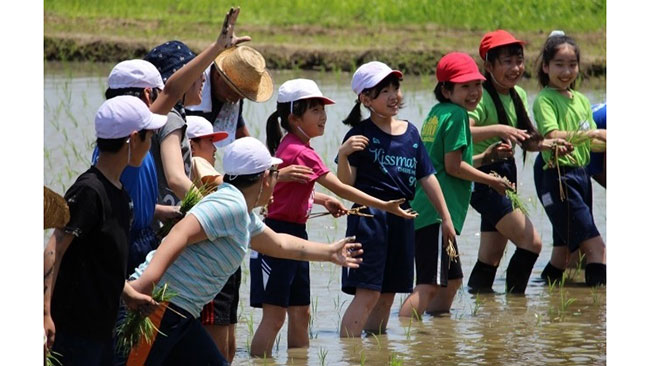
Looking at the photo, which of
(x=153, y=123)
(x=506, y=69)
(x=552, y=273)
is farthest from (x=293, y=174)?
(x=552, y=273)

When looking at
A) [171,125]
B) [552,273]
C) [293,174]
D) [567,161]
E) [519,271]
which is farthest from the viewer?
[552,273]

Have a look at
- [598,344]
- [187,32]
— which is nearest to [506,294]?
[598,344]

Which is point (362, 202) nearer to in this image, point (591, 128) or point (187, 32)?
point (591, 128)

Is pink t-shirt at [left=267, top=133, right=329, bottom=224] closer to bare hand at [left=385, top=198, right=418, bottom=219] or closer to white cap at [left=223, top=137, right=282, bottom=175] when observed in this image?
bare hand at [left=385, top=198, right=418, bottom=219]

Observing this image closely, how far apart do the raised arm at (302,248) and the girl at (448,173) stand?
6.39 feet

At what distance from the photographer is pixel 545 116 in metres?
7.88

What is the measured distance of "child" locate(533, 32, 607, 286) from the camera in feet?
25.9

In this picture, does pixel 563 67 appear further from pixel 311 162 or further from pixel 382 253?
pixel 311 162

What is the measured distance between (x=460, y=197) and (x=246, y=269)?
1.66 meters

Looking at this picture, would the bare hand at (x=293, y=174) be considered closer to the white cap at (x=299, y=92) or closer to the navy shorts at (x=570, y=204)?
the white cap at (x=299, y=92)

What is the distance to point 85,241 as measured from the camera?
4.41m

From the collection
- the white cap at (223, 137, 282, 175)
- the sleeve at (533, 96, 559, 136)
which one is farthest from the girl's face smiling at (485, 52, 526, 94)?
the white cap at (223, 137, 282, 175)

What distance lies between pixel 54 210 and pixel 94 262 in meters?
0.29

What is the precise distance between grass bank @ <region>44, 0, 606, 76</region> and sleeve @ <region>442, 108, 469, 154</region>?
933cm
